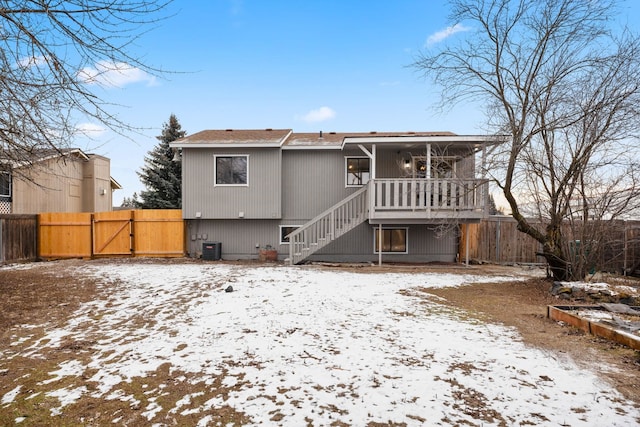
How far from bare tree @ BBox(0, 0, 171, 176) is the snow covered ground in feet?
9.00

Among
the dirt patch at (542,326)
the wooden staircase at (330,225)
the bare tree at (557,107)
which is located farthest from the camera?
the wooden staircase at (330,225)

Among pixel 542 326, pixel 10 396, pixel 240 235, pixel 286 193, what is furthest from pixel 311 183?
pixel 10 396

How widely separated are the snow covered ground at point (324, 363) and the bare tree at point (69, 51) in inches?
108

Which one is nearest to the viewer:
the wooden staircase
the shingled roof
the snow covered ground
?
the snow covered ground

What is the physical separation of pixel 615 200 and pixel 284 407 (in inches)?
327

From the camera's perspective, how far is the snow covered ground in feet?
9.36

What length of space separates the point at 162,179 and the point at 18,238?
1173 centimetres

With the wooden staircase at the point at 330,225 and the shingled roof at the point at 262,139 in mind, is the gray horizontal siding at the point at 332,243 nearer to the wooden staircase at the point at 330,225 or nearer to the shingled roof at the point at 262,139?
the wooden staircase at the point at 330,225

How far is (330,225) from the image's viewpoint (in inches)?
469

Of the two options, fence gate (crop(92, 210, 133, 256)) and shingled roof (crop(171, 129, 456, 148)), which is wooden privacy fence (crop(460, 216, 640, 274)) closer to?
shingled roof (crop(171, 129, 456, 148))

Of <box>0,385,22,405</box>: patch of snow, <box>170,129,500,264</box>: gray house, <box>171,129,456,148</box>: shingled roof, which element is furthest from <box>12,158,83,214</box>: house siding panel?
<box>0,385,22,405</box>: patch of snow

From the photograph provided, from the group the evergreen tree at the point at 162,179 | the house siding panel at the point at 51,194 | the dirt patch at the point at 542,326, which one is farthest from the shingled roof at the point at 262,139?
the evergreen tree at the point at 162,179

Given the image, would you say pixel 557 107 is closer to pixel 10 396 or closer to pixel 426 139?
pixel 426 139

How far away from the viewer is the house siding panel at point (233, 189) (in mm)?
12961
